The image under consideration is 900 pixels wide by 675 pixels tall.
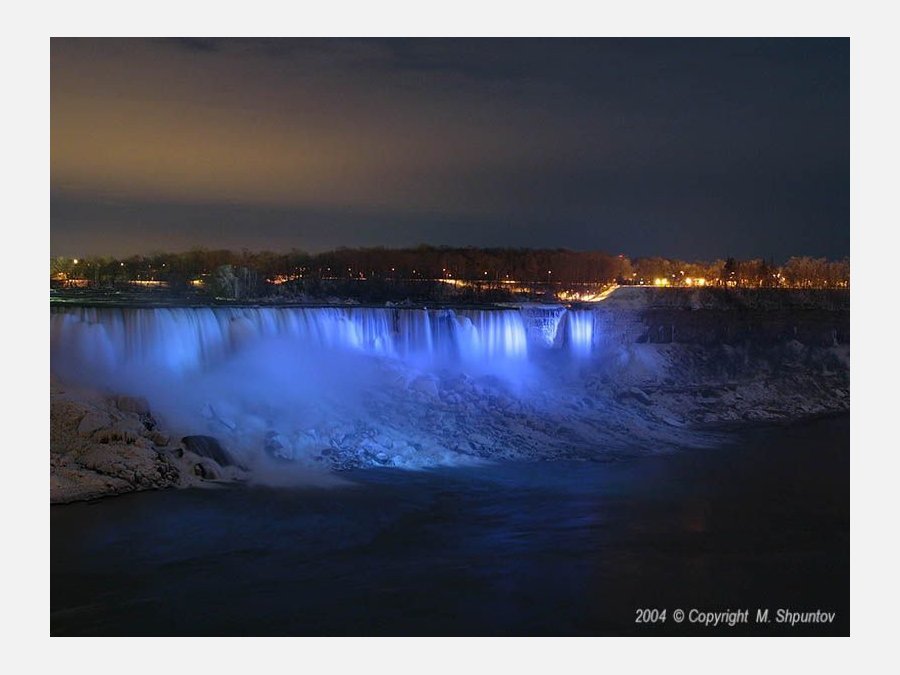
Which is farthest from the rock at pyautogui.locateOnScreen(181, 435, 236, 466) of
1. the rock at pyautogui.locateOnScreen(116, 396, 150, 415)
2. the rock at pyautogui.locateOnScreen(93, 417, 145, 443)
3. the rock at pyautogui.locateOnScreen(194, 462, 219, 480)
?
the rock at pyautogui.locateOnScreen(116, 396, 150, 415)

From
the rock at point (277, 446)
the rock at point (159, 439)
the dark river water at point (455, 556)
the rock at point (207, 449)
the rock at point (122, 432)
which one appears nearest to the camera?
the dark river water at point (455, 556)

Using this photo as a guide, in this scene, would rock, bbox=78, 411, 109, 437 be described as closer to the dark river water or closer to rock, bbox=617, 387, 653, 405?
the dark river water

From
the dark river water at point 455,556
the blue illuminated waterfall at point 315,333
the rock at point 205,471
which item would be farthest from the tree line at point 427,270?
the dark river water at point 455,556

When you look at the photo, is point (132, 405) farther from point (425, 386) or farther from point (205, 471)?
point (425, 386)

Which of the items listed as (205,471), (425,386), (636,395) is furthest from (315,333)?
(205,471)

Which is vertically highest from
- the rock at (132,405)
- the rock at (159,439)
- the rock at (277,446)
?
the rock at (132,405)

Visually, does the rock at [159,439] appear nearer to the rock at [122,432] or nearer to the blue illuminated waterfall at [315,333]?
the rock at [122,432]

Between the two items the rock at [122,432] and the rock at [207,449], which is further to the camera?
the rock at [207,449]
